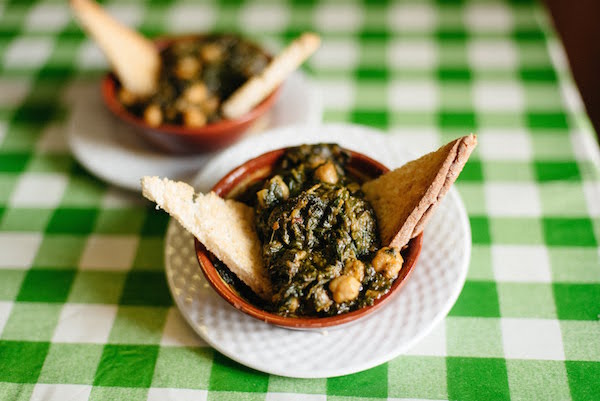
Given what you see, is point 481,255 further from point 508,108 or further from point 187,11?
point 187,11

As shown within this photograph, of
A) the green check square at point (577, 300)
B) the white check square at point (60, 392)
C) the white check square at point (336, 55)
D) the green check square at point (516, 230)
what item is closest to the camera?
the white check square at point (60, 392)

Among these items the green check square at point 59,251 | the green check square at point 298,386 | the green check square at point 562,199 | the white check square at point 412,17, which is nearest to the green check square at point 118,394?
the green check square at point 298,386

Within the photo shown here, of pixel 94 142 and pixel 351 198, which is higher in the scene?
pixel 351 198

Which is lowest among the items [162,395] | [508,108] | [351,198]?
[162,395]

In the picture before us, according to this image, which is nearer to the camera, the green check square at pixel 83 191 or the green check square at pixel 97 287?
A: the green check square at pixel 97 287

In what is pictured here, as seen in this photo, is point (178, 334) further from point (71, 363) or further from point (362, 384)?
point (362, 384)

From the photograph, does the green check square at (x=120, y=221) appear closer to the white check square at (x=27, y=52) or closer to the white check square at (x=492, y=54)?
the white check square at (x=27, y=52)

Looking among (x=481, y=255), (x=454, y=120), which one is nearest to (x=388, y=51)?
(x=454, y=120)
